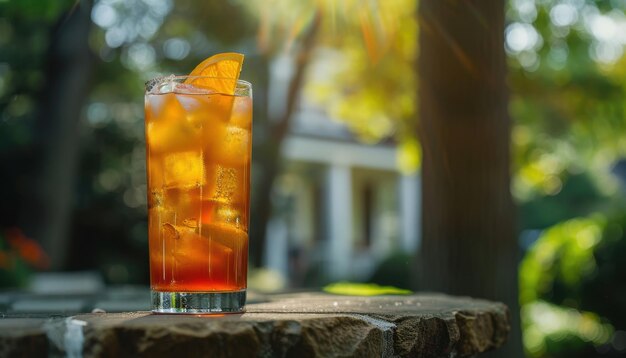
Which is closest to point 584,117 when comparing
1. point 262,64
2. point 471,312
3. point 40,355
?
point 262,64

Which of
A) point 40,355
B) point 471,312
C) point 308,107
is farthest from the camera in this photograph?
point 308,107

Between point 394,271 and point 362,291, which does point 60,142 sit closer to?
point 394,271

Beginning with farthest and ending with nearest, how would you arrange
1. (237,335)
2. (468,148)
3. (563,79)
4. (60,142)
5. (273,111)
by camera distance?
(273,111), (60,142), (563,79), (468,148), (237,335)

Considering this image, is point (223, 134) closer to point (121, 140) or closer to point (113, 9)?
point (113, 9)

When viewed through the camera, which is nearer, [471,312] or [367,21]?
[471,312]

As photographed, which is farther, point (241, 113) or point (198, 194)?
point (241, 113)

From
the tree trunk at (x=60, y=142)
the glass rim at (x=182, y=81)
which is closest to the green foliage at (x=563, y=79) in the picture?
the tree trunk at (x=60, y=142)

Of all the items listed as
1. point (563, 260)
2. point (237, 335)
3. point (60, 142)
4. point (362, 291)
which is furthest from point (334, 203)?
point (237, 335)

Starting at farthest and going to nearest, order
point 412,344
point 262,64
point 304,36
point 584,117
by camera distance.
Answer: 1. point 262,64
2. point 304,36
3. point 584,117
4. point 412,344
